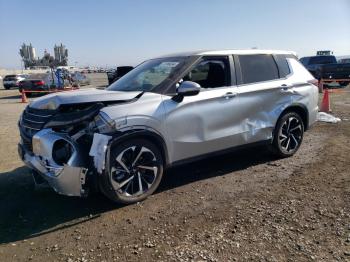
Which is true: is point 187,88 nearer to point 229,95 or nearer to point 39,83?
point 229,95

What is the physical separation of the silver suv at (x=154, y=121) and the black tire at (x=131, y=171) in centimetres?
1

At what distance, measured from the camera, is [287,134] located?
630cm

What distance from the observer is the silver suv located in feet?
13.7

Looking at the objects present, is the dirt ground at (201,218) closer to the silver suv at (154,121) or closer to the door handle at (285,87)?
the silver suv at (154,121)

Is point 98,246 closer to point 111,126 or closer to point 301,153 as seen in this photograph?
point 111,126

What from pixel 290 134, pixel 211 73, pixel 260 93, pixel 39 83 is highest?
pixel 211 73

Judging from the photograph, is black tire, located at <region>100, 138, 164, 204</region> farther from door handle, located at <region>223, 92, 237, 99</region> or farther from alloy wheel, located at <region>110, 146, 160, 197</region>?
door handle, located at <region>223, 92, 237, 99</region>

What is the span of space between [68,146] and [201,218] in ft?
5.60

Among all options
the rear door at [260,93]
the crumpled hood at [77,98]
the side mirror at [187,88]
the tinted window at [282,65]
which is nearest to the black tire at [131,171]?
the crumpled hood at [77,98]

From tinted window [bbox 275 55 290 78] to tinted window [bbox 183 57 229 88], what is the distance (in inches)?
47.8

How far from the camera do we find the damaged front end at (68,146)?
410 centimetres

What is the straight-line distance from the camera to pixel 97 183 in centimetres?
421

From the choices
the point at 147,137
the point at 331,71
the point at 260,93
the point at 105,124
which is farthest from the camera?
the point at 331,71

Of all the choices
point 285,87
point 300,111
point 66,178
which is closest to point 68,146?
point 66,178
